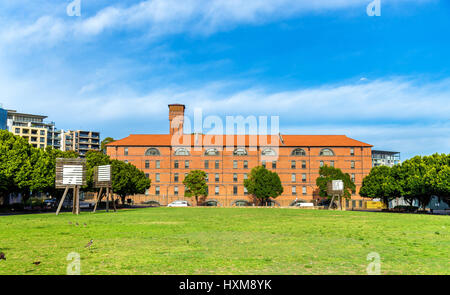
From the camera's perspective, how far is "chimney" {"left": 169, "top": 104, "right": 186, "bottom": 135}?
96.3 m

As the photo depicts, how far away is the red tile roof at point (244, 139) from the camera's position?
91.1 m

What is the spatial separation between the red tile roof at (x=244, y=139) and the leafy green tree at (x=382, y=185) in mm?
17785

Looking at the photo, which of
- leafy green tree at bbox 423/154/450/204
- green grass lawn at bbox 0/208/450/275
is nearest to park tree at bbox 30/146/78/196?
green grass lawn at bbox 0/208/450/275

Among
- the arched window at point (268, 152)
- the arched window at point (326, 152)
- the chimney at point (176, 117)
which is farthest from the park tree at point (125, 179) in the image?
the arched window at point (326, 152)

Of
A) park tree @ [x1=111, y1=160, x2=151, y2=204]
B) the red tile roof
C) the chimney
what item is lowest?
park tree @ [x1=111, y1=160, x2=151, y2=204]

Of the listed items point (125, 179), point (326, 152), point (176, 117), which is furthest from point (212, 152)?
point (125, 179)

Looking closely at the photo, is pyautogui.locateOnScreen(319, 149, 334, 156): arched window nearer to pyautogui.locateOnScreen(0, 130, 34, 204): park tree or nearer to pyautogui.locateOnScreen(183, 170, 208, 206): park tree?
pyautogui.locateOnScreen(183, 170, 208, 206): park tree

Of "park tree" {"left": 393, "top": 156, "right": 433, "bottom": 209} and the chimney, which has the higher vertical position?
the chimney

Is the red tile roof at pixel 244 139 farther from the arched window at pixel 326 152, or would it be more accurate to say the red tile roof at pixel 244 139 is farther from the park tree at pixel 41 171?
the park tree at pixel 41 171

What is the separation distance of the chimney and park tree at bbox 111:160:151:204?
20946 millimetres

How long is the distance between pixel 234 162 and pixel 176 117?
18.2 m

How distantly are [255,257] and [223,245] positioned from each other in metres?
Result: 2.82

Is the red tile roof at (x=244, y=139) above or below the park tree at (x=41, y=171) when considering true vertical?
above
